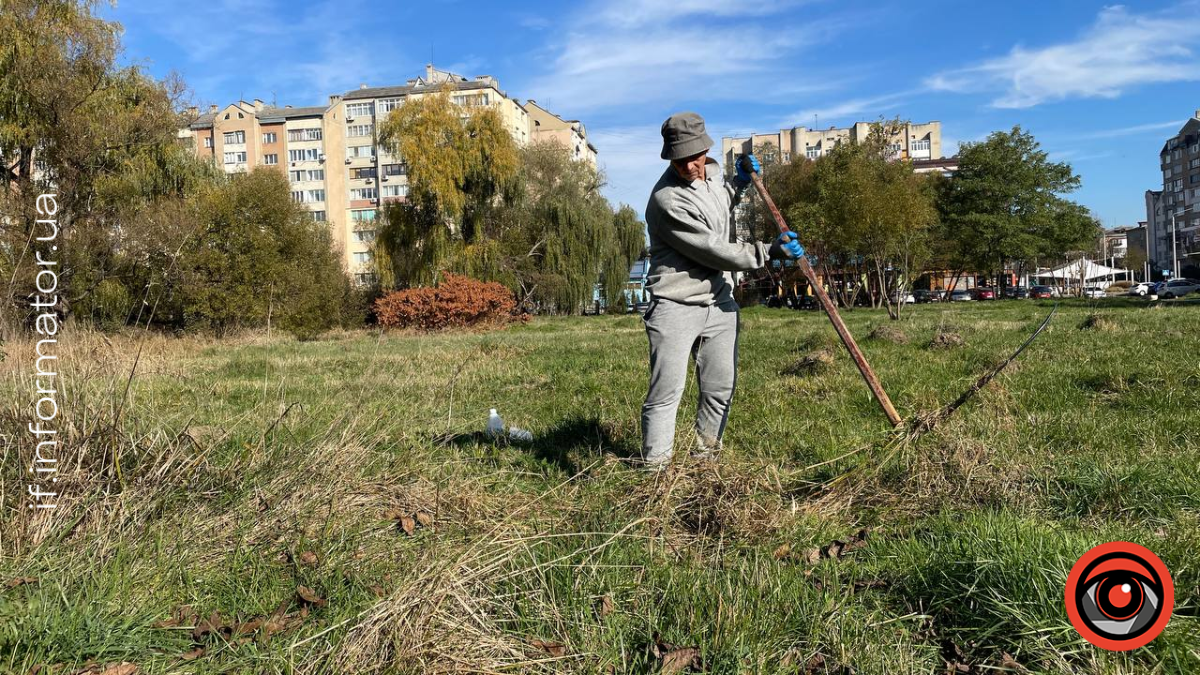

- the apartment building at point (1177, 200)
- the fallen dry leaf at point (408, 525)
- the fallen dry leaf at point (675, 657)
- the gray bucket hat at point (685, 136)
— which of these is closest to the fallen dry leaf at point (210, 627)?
the fallen dry leaf at point (408, 525)

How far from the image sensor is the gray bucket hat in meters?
4.62

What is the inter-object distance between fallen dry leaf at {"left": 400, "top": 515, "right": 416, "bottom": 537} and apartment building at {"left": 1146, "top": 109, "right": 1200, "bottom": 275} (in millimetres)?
132740

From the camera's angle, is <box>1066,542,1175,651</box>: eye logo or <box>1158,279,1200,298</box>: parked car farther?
<box>1158,279,1200,298</box>: parked car

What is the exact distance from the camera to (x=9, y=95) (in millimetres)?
22000

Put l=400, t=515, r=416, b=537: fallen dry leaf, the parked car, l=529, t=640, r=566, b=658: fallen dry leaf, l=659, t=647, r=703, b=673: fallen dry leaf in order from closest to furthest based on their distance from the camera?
l=659, t=647, r=703, b=673: fallen dry leaf
l=529, t=640, r=566, b=658: fallen dry leaf
l=400, t=515, r=416, b=537: fallen dry leaf
the parked car

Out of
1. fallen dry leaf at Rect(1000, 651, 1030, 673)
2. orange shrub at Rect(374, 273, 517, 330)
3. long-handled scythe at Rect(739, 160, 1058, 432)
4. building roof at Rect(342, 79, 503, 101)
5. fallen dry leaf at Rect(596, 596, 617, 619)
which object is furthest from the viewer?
building roof at Rect(342, 79, 503, 101)

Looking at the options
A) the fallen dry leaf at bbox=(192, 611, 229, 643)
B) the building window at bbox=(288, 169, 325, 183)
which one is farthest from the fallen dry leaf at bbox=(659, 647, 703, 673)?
the building window at bbox=(288, 169, 325, 183)

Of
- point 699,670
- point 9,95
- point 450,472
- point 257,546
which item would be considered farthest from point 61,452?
point 9,95

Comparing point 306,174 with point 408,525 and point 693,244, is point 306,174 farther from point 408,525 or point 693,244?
point 408,525

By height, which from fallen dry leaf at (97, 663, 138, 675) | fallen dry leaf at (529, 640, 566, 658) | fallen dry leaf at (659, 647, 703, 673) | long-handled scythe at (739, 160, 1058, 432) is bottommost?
fallen dry leaf at (659, 647, 703, 673)

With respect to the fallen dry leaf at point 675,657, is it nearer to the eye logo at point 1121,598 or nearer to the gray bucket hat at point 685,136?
the eye logo at point 1121,598

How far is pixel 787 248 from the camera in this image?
4750 mm

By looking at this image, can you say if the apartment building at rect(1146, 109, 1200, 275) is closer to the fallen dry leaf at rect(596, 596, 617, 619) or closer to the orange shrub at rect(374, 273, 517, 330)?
the orange shrub at rect(374, 273, 517, 330)

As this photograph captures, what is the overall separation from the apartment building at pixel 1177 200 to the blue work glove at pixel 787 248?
130715 millimetres
